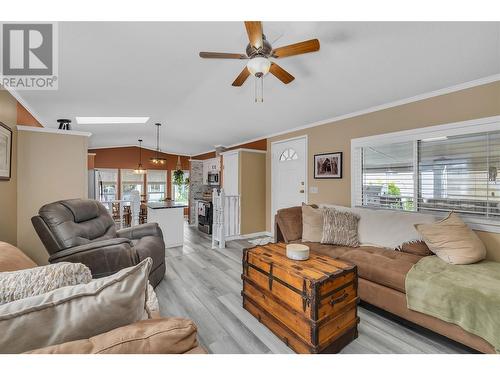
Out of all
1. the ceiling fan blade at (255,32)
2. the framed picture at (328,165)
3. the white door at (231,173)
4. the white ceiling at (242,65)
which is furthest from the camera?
the white door at (231,173)

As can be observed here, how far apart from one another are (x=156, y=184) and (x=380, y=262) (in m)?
7.80

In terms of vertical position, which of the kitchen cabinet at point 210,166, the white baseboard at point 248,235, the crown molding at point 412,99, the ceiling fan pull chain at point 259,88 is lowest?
the white baseboard at point 248,235

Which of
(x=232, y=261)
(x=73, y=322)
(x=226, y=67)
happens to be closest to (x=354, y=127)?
(x=226, y=67)

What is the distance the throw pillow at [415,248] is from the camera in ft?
7.57

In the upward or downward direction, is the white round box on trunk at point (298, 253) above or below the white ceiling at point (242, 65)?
below

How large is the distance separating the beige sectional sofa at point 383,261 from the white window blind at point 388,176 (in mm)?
559

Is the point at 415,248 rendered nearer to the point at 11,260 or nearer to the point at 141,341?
the point at 141,341

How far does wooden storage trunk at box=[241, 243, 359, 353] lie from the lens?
151 cm

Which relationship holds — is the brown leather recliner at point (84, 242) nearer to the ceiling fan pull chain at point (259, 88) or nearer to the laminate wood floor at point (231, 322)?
the laminate wood floor at point (231, 322)

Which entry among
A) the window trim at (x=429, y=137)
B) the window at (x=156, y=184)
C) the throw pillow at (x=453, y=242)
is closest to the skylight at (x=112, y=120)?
the window at (x=156, y=184)

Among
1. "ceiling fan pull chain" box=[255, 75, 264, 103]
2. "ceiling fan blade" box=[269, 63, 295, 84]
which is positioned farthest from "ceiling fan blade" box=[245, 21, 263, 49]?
"ceiling fan pull chain" box=[255, 75, 264, 103]

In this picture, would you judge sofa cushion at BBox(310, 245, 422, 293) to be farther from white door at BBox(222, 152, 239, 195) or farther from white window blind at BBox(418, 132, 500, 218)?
white door at BBox(222, 152, 239, 195)

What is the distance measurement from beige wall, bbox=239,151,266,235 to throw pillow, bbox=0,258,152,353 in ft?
13.6

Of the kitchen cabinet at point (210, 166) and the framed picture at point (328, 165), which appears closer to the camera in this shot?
the framed picture at point (328, 165)
